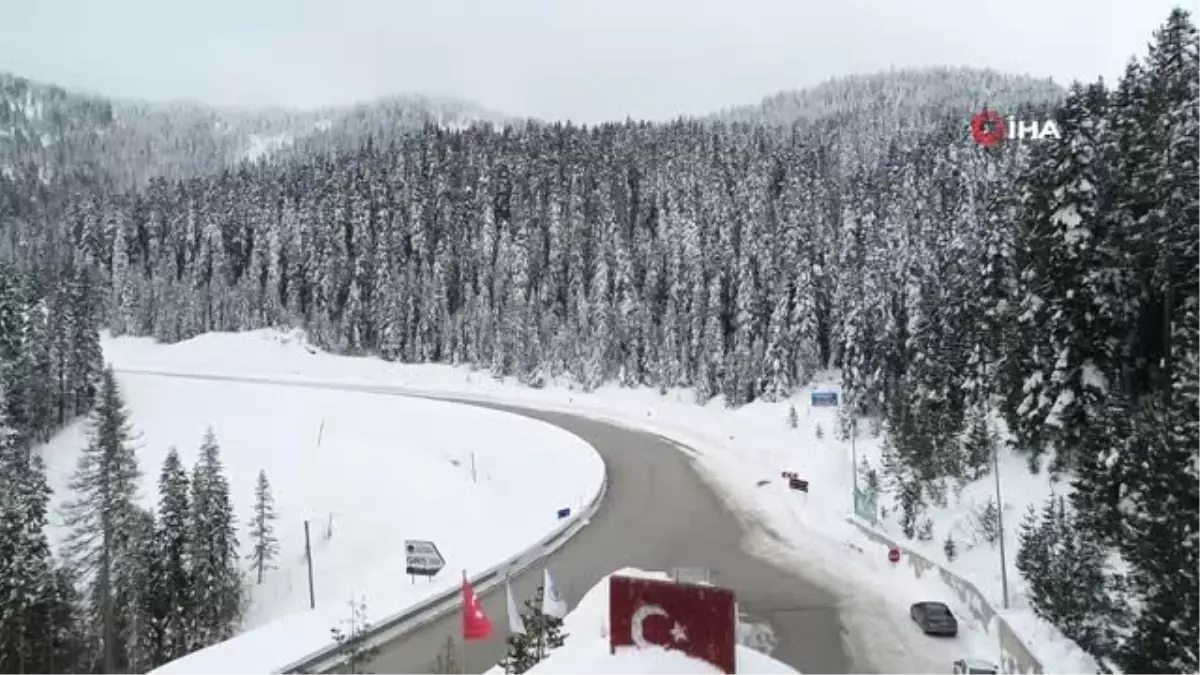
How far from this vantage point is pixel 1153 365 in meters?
33.4

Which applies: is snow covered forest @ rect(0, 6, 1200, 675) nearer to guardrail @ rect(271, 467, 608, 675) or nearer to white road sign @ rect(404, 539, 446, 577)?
guardrail @ rect(271, 467, 608, 675)

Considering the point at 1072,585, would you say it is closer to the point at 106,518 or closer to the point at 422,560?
the point at 422,560

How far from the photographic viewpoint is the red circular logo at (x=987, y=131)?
312 ft

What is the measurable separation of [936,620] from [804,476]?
75.3ft

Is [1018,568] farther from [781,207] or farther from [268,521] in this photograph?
[781,207]

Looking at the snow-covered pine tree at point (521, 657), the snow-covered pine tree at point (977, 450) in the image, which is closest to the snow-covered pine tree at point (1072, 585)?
the snow-covered pine tree at point (977, 450)

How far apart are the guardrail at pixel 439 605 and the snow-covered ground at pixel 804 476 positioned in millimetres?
8937

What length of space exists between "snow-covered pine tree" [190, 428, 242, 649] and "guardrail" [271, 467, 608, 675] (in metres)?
13.5

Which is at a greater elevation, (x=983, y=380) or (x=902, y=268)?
(x=902, y=268)

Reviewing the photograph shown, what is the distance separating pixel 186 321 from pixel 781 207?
8840cm

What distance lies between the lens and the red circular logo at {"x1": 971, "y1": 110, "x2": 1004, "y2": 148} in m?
95.1

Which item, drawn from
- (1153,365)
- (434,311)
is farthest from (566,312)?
(1153,365)

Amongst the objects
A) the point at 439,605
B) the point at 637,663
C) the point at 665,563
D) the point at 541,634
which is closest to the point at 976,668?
the point at 541,634

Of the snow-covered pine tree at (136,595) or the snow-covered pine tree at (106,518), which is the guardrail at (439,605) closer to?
the snow-covered pine tree at (106,518)
